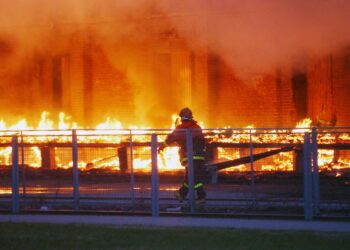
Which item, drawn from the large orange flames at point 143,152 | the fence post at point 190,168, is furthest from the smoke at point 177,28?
the fence post at point 190,168

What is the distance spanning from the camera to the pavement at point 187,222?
8.57m

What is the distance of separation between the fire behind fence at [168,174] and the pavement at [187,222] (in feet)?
1.11

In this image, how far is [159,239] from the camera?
7.77 meters

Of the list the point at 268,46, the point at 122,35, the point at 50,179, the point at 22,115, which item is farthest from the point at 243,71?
the point at 50,179

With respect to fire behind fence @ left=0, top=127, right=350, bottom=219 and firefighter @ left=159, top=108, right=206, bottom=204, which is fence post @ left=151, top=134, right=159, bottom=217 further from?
firefighter @ left=159, top=108, right=206, bottom=204

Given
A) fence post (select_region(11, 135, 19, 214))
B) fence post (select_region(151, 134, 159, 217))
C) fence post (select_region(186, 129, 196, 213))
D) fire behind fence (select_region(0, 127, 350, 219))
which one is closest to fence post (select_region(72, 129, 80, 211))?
fire behind fence (select_region(0, 127, 350, 219))

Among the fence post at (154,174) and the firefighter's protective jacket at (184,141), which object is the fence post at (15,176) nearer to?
the fence post at (154,174)

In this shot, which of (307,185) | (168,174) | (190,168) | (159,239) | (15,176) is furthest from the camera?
(15,176)

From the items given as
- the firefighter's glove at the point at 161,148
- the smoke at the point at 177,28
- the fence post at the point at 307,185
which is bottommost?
the fence post at the point at 307,185

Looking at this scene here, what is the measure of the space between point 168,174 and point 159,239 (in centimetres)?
249

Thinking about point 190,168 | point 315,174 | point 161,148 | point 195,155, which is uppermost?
point 161,148

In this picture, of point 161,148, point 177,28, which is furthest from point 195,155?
point 177,28

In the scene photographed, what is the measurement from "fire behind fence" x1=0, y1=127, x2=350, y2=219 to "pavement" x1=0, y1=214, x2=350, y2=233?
337mm

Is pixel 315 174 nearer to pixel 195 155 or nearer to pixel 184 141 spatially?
pixel 195 155
